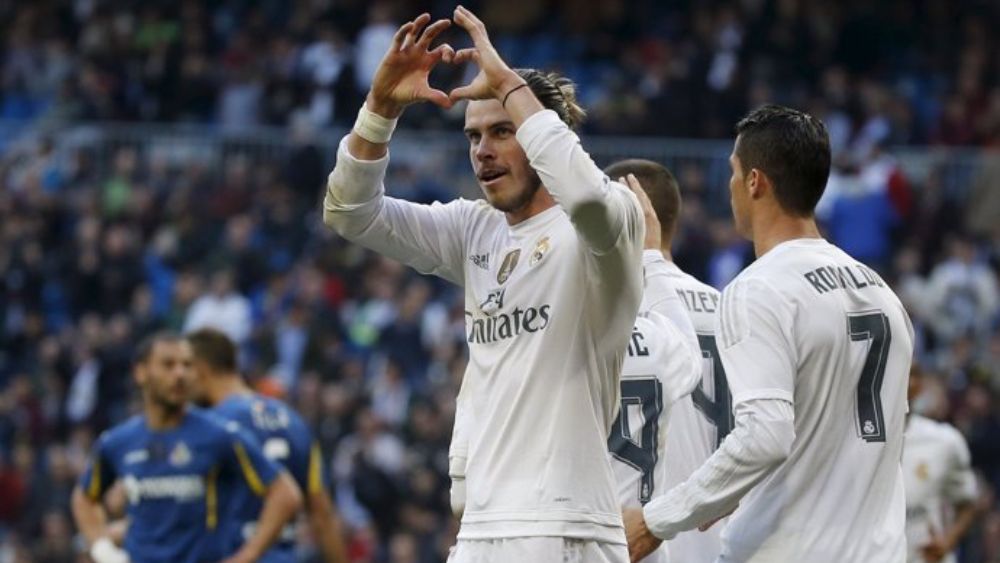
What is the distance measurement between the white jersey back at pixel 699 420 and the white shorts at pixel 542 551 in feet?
4.43

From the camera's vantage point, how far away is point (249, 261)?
70.4 feet

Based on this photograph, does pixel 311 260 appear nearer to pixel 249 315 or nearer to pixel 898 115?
pixel 249 315

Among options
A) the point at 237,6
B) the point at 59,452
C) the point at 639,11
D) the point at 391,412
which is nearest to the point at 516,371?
the point at 391,412

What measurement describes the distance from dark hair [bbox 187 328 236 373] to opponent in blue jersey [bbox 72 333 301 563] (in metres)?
0.43

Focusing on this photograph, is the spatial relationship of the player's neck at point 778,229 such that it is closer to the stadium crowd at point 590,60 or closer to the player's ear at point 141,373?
the player's ear at point 141,373

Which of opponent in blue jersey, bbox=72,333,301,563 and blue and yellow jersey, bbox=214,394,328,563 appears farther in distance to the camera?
blue and yellow jersey, bbox=214,394,328,563

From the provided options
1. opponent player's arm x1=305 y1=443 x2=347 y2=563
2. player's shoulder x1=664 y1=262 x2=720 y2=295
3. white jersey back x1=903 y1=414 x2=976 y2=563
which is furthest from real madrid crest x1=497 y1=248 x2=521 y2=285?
opponent player's arm x1=305 y1=443 x2=347 y2=563

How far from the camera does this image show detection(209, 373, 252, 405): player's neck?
10.9 metres

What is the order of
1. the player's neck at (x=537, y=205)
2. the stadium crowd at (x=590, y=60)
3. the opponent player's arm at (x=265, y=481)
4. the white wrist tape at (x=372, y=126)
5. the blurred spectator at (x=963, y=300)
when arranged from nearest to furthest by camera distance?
1. the player's neck at (x=537, y=205)
2. the white wrist tape at (x=372, y=126)
3. the opponent player's arm at (x=265, y=481)
4. the blurred spectator at (x=963, y=300)
5. the stadium crowd at (x=590, y=60)

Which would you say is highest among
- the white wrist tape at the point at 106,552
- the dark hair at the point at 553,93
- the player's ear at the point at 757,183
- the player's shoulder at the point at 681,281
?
the dark hair at the point at 553,93

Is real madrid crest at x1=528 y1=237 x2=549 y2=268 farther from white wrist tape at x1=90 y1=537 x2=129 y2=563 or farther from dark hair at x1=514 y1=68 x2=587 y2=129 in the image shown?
white wrist tape at x1=90 y1=537 x2=129 y2=563

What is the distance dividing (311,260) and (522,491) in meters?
15.8

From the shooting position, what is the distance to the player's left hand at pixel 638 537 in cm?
586

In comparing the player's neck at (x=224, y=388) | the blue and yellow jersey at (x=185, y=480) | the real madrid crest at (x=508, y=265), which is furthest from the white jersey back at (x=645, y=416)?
the player's neck at (x=224, y=388)
